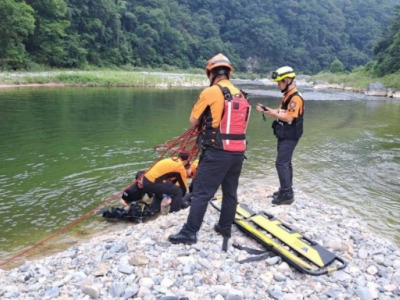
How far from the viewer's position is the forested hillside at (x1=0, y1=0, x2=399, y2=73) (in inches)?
2463

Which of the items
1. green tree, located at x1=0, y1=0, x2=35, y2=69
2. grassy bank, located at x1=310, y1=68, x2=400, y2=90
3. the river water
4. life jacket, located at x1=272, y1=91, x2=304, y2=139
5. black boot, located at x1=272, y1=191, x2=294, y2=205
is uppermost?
green tree, located at x1=0, y1=0, x2=35, y2=69

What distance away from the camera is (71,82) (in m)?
48.3

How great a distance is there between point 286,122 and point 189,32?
12965 cm

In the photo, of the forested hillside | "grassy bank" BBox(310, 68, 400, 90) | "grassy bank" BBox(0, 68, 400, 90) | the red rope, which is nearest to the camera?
the red rope

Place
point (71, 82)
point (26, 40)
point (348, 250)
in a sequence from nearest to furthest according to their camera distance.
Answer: point (348, 250) → point (71, 82) → point (26, 40)

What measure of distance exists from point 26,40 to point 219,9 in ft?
351

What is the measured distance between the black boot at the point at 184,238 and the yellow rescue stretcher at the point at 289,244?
2.35ft

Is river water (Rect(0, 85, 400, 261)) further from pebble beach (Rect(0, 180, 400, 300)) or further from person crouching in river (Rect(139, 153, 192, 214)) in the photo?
pebble beach (Rect(0, 180, 400, 300))

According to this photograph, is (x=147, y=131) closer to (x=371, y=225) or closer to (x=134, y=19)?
(x=371, y=225)

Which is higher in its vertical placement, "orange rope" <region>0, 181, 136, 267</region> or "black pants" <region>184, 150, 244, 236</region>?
"black pants" <region>184, 150, 244, 236</region>

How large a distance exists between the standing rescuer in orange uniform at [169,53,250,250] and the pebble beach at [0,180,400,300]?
0.47m

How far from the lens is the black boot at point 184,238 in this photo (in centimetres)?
575

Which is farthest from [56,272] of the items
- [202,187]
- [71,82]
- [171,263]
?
[71,82]

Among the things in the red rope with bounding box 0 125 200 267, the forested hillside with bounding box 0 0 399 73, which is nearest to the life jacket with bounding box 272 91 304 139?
the red rope with bounding box 0 125 200 267
